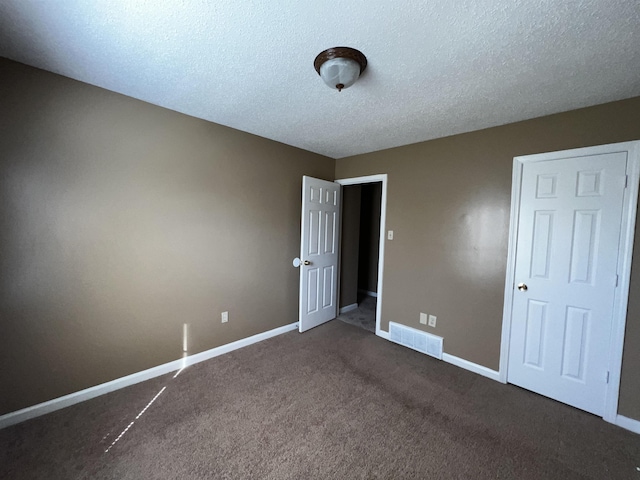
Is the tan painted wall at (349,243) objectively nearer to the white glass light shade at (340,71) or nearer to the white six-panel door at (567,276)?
the white six-panel door at (567,276)

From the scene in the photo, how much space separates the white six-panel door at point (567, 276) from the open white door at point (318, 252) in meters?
2.16

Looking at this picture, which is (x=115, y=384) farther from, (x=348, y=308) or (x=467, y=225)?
(x=467, y=225)

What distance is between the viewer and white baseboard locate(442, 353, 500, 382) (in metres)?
2.49

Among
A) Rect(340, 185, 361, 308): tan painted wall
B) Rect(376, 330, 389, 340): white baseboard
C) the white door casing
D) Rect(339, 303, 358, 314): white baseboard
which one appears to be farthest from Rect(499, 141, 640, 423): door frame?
Rect(339, 303, 358, 314): white baseboard

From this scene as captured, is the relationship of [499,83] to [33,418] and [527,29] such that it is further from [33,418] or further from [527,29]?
[33,418]

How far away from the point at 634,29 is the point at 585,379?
2.38 m

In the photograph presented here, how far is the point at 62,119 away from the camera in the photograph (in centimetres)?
186

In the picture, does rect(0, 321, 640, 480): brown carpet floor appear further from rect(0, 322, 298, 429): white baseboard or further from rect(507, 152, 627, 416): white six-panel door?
rect(507, 152, 627, 416): white six-panel door

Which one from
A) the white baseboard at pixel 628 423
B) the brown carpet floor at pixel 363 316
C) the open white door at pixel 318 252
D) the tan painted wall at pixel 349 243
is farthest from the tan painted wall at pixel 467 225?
the tan painted wall at pixel 349 243

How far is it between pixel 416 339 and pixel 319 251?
1.62m

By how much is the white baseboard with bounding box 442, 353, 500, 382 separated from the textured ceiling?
2382mm

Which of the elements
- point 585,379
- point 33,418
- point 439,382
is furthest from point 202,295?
point 585,379

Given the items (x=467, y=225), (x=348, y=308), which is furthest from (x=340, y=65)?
(x=348, y=308)

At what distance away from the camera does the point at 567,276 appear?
2139 millimetres
